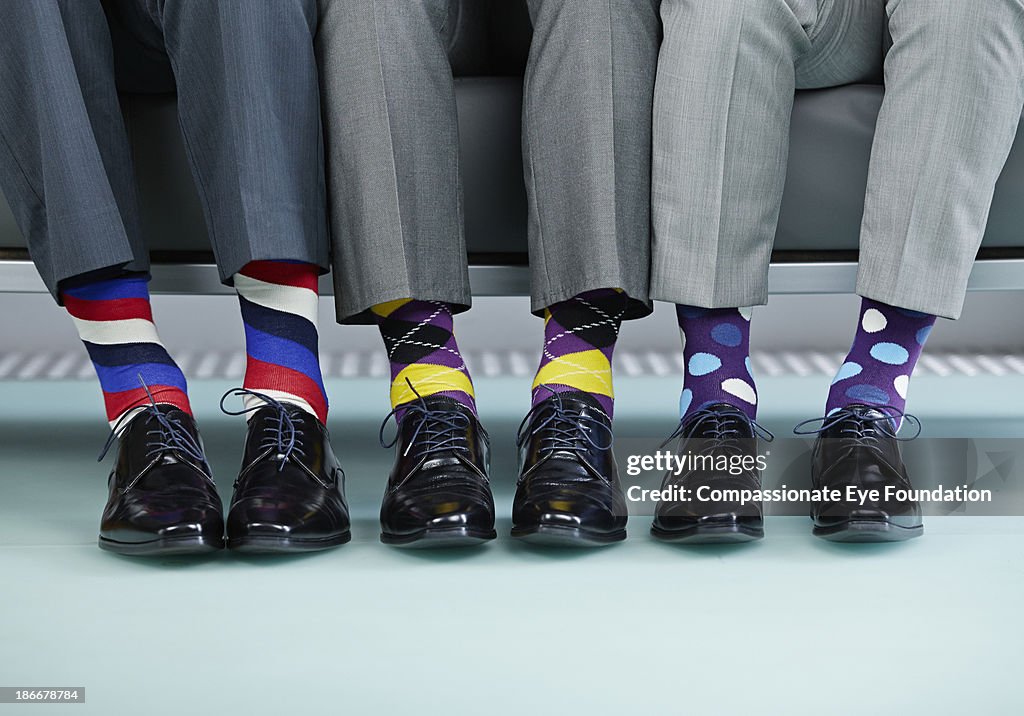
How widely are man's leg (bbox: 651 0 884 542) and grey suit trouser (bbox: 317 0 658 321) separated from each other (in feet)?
0.08

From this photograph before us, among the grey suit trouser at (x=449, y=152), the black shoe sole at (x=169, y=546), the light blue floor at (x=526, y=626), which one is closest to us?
the light blue floor at (x=526, y=626)

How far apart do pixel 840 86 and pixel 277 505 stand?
28.4 inches

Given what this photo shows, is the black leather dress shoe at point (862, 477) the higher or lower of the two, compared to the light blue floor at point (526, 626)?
higher

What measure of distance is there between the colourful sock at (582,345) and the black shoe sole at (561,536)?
0.49 feet

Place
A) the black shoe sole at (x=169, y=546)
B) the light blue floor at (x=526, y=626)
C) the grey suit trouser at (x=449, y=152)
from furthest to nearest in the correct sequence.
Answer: the grey suit trouser at (x=449, y=152) → the black shoe sole at (x=169, y=546) → the light blue floor at (x=526, y=626)

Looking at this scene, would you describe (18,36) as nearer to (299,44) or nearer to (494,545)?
(299,44)

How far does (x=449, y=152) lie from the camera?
38.1 inches

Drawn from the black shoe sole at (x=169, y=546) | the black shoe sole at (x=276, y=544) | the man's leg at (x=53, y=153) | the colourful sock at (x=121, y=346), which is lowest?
the black shoe sole at (x=169, y=546)

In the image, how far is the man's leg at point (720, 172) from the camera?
3.12 ft

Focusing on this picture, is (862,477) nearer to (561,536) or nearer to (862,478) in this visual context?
(862,478)

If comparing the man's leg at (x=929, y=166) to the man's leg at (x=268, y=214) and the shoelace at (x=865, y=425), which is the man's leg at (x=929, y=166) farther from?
the man's leg at (x=268, y=214)

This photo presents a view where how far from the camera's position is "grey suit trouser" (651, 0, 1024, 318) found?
0.94 meters

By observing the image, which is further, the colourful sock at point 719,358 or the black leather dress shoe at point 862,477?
the colourful sock at point 719,358

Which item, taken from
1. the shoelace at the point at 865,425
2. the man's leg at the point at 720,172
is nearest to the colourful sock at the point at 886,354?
the shoelace at the point at 865,425
